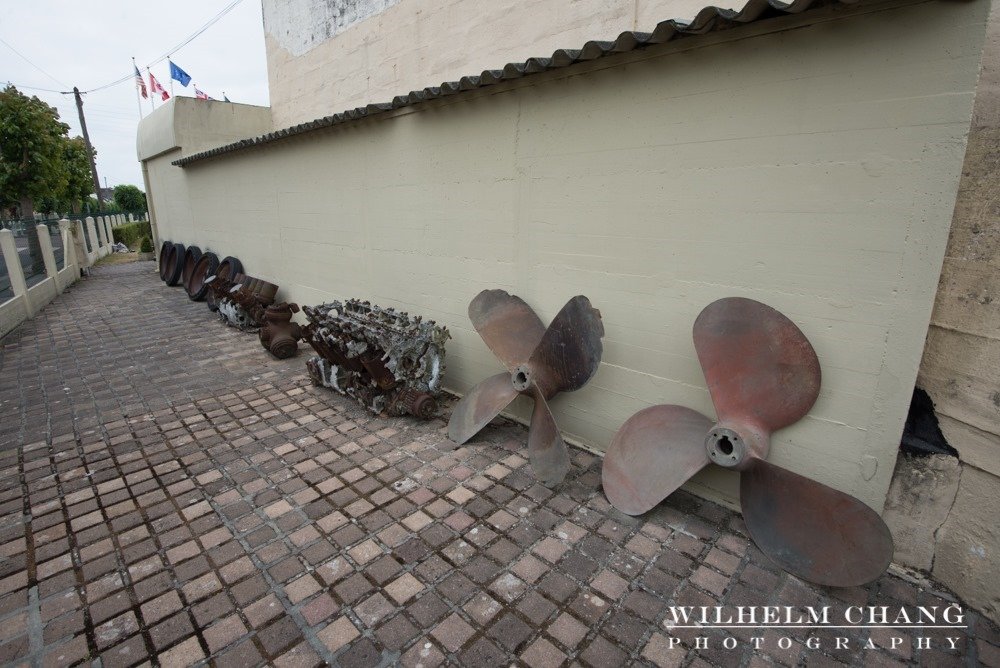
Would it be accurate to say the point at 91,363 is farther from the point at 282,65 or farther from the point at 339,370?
the point at 282,65

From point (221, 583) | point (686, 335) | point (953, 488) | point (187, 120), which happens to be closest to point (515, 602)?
point (221, 583)

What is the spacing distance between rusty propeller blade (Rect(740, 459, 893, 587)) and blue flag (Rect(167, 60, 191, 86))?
15.4 m

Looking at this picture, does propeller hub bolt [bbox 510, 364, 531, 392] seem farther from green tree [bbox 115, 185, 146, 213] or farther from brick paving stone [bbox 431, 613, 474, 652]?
green tree [bbox 115, 185, 146, 213]

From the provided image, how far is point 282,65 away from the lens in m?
8.95

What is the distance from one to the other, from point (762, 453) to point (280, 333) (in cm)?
521

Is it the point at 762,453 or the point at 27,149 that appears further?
the point at 27,149

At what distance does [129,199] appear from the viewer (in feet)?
108

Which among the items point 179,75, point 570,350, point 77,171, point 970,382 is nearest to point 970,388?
point 970,382

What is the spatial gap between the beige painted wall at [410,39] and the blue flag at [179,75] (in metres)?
4.48

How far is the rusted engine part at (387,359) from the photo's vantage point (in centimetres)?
392

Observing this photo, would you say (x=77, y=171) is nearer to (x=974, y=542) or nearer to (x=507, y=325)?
(x=507, y=325)

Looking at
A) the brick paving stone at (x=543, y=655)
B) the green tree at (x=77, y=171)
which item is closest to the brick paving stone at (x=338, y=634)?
the brick paving stone at (x=543, y=655)

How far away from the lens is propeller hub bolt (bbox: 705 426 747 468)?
7.97 ft

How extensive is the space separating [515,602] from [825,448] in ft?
5.96
